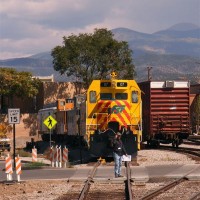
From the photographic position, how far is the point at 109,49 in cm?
7175

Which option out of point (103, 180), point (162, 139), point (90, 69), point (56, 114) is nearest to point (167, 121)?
point (162, 139)

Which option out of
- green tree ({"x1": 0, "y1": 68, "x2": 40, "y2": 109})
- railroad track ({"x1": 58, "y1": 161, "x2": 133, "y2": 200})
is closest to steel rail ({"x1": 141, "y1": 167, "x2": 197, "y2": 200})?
railroad track ({"x1": 58, "y1": 161, "x2": 133, "y2": 200})

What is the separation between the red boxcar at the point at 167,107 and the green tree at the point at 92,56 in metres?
30.7

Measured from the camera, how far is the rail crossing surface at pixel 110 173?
2116cm

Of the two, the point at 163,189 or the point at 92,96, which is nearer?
the point at 163,189

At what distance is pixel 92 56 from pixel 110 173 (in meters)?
46.9

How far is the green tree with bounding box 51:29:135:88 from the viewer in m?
70.4

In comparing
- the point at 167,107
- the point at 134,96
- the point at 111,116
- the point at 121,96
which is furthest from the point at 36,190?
the point at 167,107

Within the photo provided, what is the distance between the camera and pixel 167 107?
3922cm

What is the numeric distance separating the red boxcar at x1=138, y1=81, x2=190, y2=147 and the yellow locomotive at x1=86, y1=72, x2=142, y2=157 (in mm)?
8613

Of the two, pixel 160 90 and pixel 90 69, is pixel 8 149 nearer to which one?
pixel 160 90

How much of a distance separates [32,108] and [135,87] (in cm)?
5441

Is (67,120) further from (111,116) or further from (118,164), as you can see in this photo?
(118,164)

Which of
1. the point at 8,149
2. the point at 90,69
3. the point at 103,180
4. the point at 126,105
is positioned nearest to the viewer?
the point at 103,180
